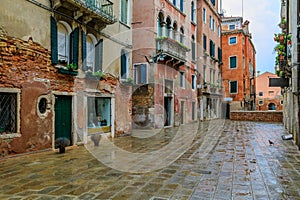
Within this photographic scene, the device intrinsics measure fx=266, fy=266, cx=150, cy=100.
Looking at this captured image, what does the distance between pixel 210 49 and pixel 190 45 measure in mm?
5252

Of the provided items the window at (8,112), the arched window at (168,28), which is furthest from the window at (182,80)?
the window at (8,112)

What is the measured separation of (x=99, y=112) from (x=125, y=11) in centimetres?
466

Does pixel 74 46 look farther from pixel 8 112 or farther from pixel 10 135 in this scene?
pixel 10 135

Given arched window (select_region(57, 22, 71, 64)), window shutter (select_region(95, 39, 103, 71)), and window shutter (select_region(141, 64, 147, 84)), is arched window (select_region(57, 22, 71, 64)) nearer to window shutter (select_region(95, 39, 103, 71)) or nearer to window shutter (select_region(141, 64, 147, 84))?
window shutter (select_region(95, 39, 103, 71))

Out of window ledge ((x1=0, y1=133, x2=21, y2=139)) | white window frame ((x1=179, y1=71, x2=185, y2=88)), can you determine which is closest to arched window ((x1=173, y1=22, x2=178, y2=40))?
white window frame ((x1=179, y1=71, x2=185, y2=88))

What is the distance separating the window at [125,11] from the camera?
11.4 m

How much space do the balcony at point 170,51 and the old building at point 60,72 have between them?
294cm

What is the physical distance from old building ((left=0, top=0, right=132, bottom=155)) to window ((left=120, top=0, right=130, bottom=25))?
0.05 m

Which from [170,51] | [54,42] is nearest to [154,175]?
[54,42]

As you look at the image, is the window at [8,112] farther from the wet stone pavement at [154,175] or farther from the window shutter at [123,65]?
the window shutter at [123,65]

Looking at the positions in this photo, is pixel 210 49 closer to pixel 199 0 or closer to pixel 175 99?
pixel 199 0

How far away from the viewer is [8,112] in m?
6.49

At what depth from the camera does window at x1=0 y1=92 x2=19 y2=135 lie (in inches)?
250

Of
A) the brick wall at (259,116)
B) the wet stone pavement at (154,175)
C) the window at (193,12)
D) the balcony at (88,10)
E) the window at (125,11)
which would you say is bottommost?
the wet stone pavement at (154,175)
